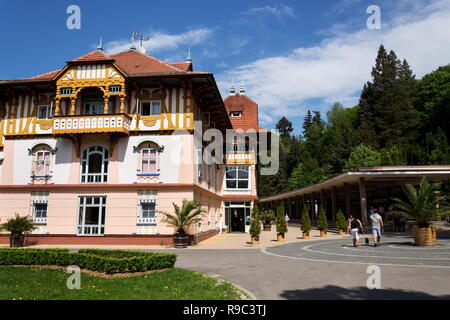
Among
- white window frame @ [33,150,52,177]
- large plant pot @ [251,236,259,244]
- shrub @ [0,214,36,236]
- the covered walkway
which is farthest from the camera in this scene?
the covered walkway

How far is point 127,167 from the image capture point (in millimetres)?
22656

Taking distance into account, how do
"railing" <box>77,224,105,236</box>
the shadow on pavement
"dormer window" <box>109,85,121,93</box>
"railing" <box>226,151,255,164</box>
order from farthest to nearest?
1. "railing" <box>226,151,255,164</box>
2. "dormer window" <box>109,85,121,93</box>
3. "railing" <box>77,224,105,236</box>
4. the shadow on pavement

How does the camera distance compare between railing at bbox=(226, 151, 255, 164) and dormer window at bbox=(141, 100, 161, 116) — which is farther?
railing at bbox=(226, 151, 255, 164)

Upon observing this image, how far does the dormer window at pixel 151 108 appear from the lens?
23.3 meters

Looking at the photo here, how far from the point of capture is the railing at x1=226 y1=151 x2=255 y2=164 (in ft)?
120

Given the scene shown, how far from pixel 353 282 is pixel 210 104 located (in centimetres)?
2041

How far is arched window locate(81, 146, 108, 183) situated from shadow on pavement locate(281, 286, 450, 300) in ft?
59.2

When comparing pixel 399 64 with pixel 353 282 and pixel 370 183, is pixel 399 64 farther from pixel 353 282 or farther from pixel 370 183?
pixel 353 282

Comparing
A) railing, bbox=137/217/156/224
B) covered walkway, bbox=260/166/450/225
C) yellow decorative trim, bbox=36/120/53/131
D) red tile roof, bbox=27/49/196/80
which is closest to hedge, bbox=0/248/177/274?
railing, bbox=137/217/156/224

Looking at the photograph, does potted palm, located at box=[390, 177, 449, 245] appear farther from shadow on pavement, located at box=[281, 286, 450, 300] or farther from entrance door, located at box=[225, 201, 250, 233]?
entrance door, located at box=[225, 201, 250, 233]

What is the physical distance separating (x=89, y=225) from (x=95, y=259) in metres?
12.7

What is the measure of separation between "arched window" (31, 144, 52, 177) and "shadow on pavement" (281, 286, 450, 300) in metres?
21.0

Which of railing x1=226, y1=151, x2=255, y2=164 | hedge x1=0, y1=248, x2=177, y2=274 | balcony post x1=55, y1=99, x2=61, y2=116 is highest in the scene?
balcony post x1=55, y1=99, x2=61, y2=116

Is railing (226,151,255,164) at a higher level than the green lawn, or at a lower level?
higher
